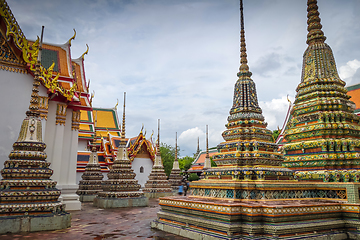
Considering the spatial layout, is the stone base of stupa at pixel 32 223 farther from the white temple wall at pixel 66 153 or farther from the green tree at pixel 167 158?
the green tree at pixel 167 158

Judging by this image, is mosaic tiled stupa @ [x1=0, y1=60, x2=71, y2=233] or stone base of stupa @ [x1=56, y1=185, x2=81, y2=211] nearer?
mosaic tiled stupa @ [x1=0, y1=60, x2=71, y2=233]

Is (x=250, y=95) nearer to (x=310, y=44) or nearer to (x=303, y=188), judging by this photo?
(x=303, y=188)

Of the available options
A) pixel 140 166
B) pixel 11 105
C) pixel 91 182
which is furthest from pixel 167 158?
pixel 11 105

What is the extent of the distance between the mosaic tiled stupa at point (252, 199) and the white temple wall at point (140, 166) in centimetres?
1900

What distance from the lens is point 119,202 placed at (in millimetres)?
13820

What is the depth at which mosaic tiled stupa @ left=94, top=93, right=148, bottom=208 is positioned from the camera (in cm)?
1383

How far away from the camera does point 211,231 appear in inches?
217

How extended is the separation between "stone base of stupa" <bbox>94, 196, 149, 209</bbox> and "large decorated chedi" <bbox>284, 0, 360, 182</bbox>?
833 cm

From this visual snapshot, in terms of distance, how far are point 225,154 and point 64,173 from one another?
8.22 m

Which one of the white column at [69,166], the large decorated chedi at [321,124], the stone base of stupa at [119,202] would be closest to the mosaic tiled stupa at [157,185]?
the stone base of stupa at [119,202]

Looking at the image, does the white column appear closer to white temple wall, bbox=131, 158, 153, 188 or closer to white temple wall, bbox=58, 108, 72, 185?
white temple wall, bbox=58, 108, 72, 185

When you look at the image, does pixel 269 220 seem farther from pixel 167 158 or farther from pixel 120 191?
pixel 167 158

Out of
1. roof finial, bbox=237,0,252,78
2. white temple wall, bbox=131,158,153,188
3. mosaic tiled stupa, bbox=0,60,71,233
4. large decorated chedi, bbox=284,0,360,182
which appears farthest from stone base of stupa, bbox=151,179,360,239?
white temple wall, bbox=131,158,153,188

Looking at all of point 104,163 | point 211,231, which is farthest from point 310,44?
point 104,163
